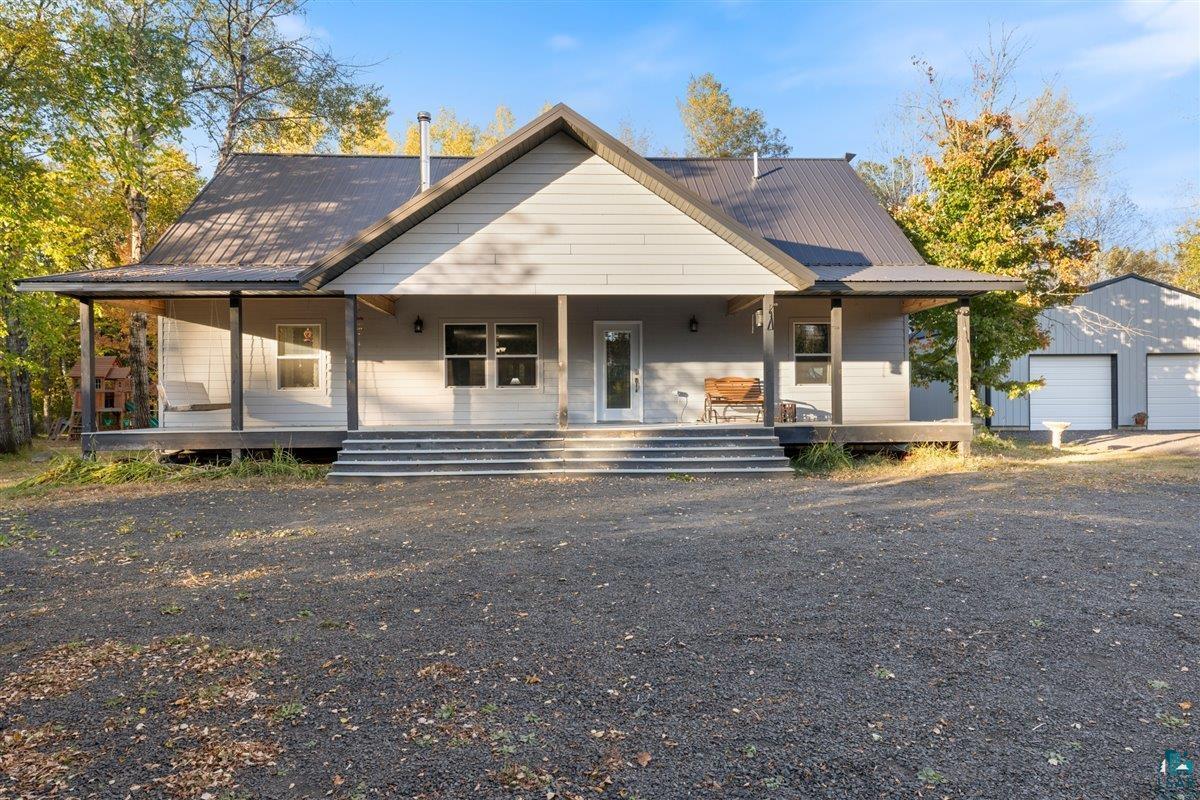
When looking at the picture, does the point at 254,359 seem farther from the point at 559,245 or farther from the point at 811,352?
the point at 811,352

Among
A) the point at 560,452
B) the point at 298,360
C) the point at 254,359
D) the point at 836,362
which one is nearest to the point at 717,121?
the point at 836,362

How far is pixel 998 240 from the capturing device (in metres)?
13.0

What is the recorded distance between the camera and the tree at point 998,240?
12.9 metres

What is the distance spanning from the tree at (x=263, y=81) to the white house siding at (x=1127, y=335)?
65.4ft

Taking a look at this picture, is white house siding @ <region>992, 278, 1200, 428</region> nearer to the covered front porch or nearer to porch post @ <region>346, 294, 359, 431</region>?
the covered front porch

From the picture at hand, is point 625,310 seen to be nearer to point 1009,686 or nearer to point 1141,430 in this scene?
point 1009,686

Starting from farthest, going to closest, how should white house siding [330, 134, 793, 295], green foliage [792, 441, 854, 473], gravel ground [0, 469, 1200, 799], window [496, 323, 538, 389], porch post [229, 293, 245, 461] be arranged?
window [496, 323, 538, 389] → green foliage [792, 441, 854, 473] → porch post [229, 293, 245, 461] → white house siding [330, 134, 793, 295] → gravel ground [0, 469, 1200, 799]

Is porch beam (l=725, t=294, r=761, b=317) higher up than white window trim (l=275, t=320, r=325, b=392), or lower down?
higher up

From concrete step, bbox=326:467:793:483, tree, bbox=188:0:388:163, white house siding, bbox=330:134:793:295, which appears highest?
tree, bbox=188:0:388:163

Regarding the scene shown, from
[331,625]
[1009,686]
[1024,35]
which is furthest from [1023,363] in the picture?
[331,625]

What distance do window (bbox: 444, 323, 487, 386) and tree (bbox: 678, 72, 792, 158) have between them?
1939 centimetres

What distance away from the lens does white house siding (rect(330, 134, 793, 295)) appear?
33.7ft

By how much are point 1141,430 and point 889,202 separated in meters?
13.3

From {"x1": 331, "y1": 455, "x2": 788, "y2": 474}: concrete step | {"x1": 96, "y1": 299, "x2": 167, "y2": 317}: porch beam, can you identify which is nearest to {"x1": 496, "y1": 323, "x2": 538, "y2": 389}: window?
{"x1": 331, "y1": 455, "x2": 788, "y2": 474}: concrete step
